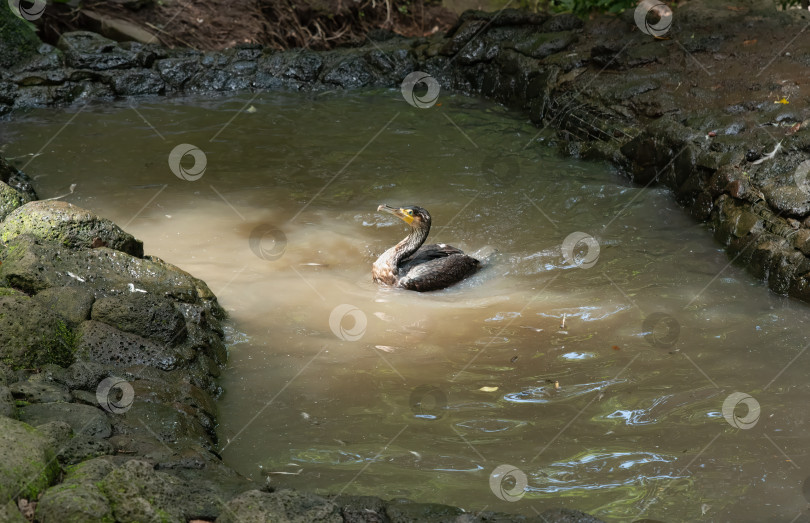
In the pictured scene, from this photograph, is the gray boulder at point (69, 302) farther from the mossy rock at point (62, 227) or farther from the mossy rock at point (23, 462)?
the mossy rock at point (23, 462)

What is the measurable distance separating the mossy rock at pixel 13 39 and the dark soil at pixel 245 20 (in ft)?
4.07

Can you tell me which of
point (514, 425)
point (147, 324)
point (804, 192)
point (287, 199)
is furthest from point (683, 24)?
point (147, 324)

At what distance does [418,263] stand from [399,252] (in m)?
0.20

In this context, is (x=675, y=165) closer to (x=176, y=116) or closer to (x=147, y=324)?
(x=147, y=324)

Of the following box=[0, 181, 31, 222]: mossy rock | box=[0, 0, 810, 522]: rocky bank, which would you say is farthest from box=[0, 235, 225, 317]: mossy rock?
box=[0, 181, 31, 222]: mossy rock

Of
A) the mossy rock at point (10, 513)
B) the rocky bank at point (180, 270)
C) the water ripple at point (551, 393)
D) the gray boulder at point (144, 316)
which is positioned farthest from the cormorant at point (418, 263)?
the mossy rock at point (10, 513)

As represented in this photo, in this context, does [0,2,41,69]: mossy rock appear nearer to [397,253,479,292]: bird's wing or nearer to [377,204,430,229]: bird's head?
[377,204,430,229]: bird's head

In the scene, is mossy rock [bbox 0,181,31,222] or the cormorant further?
the cormorant

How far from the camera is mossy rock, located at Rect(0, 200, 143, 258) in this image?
600 centimetres

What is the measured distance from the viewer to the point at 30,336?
16.1 feet

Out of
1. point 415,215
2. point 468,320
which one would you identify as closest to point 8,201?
point 415,215

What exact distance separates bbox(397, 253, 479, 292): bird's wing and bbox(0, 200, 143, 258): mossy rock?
2451 millimetres

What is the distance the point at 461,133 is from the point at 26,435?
27.7 feet

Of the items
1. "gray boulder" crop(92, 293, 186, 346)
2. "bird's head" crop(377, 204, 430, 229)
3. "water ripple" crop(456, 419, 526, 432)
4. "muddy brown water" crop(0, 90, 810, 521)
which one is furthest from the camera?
"bird's head" crop(377, 204, 430, 229)
